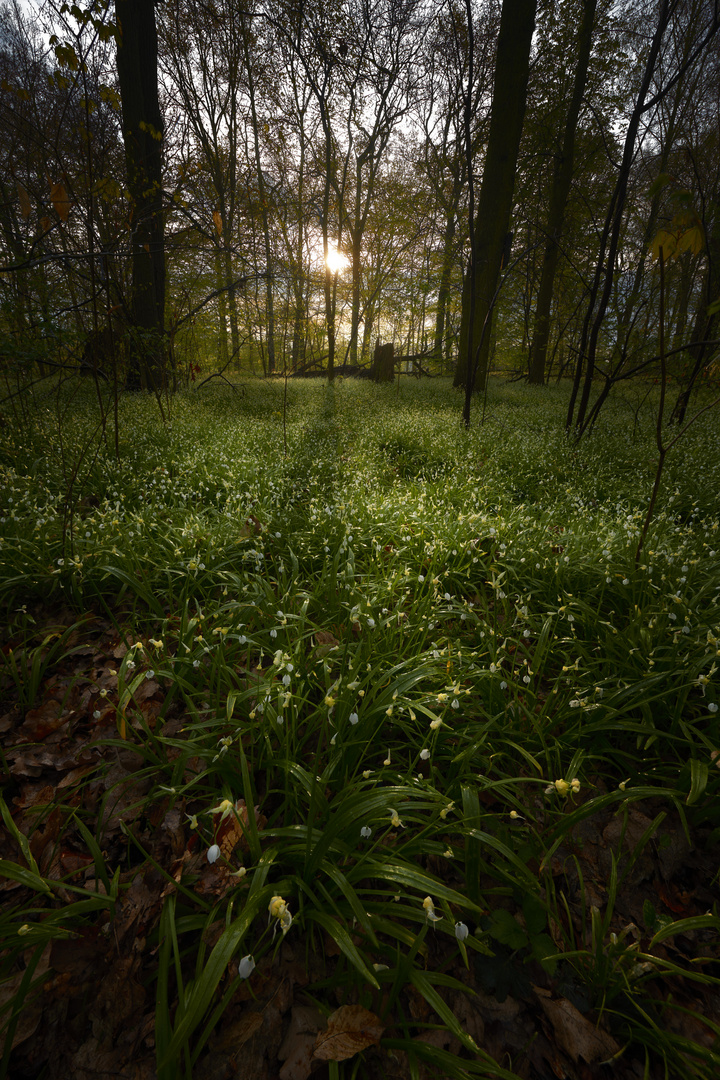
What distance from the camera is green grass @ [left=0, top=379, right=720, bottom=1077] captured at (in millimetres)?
1322

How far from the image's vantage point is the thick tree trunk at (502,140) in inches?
349

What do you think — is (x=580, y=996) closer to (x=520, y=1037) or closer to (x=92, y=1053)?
(x=520, y=1037)

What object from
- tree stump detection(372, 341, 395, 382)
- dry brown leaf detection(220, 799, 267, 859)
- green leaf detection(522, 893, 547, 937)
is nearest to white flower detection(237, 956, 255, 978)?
dry brown leaf detection(220, 799, 267, 859)

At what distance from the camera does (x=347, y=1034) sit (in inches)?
47.1

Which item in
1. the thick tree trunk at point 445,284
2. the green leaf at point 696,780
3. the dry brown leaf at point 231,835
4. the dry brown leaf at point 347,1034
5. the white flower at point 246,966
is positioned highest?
the thick tree trunk at point 445,284

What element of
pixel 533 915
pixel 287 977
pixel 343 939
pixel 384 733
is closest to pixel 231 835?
pixel 287 977

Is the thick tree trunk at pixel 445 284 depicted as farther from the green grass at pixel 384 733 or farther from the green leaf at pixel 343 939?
the green leaf at pixel 343 939

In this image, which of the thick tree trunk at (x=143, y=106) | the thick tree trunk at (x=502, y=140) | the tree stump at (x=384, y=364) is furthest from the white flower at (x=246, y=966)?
the tree stump at (x=384, y=364)

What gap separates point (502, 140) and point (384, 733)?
1305 cm

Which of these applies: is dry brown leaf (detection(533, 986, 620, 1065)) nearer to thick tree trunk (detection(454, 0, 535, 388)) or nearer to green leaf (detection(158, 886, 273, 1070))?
green leaf (detection(158, 886, 273, 1070))

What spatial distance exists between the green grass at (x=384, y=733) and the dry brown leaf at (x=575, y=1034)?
0.05 m

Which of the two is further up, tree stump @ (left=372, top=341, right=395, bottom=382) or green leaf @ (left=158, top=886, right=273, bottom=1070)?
tree stump @ (left=372, top=341, right=395, bottom=382)

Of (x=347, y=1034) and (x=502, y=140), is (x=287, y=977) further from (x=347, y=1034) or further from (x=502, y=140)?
(x=502, y=140)

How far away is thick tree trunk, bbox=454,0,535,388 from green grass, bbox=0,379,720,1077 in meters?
6.49
